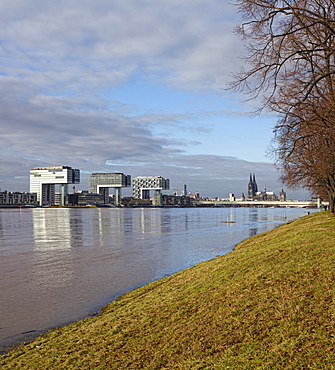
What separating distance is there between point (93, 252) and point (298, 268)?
20539 millimetres

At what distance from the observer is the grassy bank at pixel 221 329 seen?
5.80 m

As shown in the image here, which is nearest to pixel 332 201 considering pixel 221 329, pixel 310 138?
pixel 310 138

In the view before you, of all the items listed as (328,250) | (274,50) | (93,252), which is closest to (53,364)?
(328,250)

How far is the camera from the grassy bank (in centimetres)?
580

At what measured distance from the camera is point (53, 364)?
704 cm

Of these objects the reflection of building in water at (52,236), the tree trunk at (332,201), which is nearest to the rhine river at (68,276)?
the reflection of building in water at (52,236)

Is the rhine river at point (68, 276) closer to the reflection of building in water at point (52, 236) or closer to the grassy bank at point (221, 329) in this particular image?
the reflection of building in water at point (52, 236)

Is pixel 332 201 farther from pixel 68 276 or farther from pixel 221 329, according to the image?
pixel 221 329

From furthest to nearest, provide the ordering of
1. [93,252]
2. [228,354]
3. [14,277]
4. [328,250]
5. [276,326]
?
1. [93,252]
2. [14,277]
3. [328,250]
4. [276,326]
5. [228,354]

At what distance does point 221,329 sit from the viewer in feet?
22.8

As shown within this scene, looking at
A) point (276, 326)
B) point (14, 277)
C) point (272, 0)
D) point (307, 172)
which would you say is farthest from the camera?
point (307, 172)

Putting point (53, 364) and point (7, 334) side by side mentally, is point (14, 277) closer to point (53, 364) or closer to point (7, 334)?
point (7, 334)

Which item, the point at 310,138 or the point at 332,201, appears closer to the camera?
the point at 310,138

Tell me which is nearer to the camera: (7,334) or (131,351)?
(131,351)
